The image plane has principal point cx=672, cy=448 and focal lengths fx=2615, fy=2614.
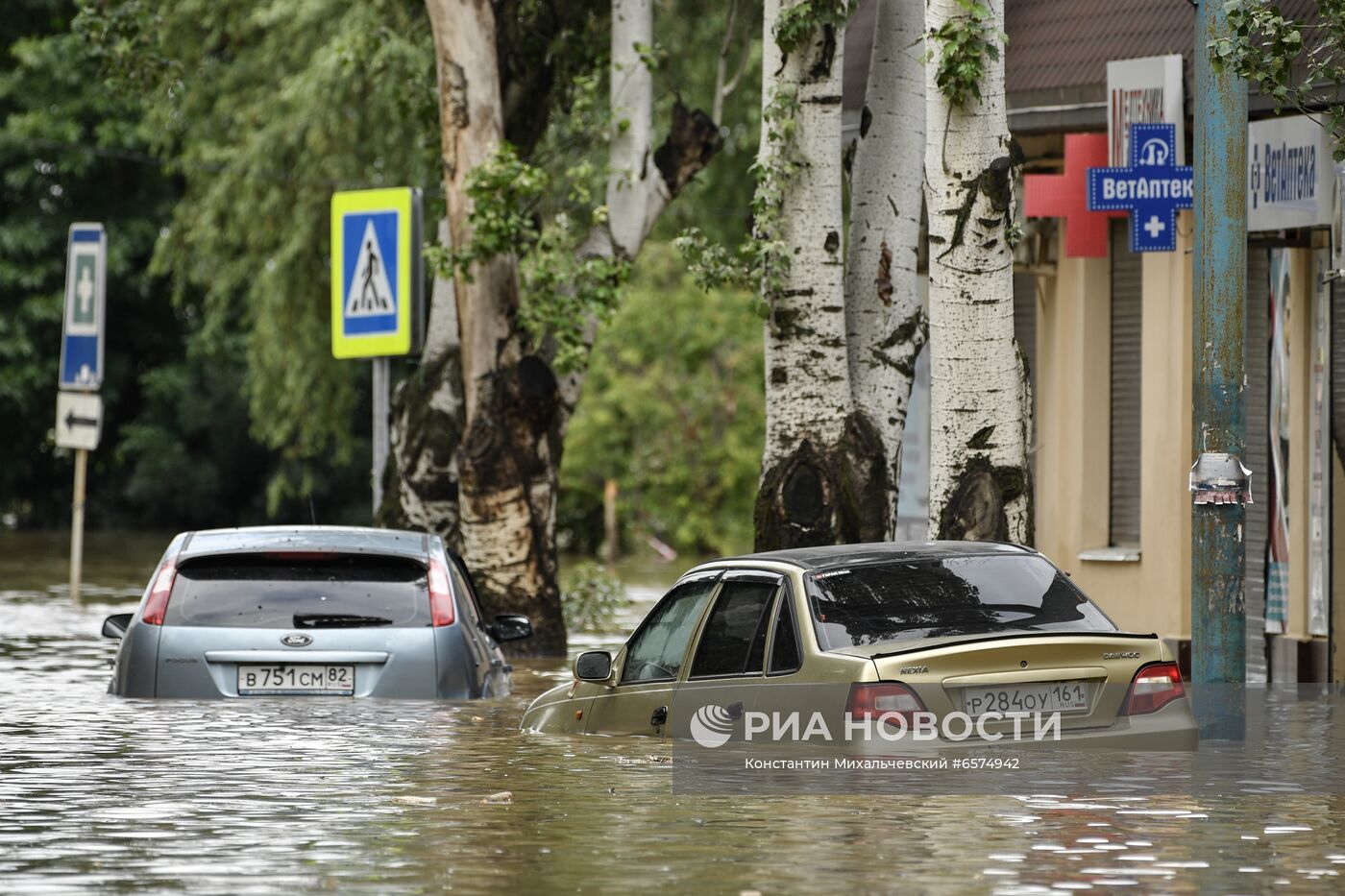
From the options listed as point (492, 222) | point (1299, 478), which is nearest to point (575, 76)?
point (492, 222)

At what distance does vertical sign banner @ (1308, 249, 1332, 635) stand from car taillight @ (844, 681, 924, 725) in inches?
377

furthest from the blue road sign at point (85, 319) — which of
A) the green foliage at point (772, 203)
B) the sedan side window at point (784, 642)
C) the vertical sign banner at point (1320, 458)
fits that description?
the sedan side window at point (784, 642)

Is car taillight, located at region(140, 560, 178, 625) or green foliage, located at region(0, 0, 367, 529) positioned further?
green foliage, located at region(0, 0, 367, 529)

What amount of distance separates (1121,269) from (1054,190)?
1.47 m

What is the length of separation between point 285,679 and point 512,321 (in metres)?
8.37

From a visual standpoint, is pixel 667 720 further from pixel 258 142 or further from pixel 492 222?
pixel 258 142

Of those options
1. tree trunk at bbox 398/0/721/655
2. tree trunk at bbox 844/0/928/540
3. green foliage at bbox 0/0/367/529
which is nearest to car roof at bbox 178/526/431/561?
tree trunk at bbox 844/0/928/540

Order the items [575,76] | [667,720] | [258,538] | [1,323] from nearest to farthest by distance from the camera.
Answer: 1. [667,720]
2. [258,538]
3. [575,76]
4. [1,323]

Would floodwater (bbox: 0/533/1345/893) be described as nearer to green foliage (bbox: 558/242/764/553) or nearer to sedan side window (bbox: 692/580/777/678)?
sedan side window (bbox: 692/580/777/678)

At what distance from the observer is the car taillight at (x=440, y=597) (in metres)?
13.1

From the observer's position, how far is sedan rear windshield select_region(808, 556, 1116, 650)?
9.51 meters

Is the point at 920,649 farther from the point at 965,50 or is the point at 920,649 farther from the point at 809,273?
the point at 809,273

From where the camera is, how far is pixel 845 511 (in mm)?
16016

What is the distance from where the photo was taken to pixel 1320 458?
1816 centimetres
